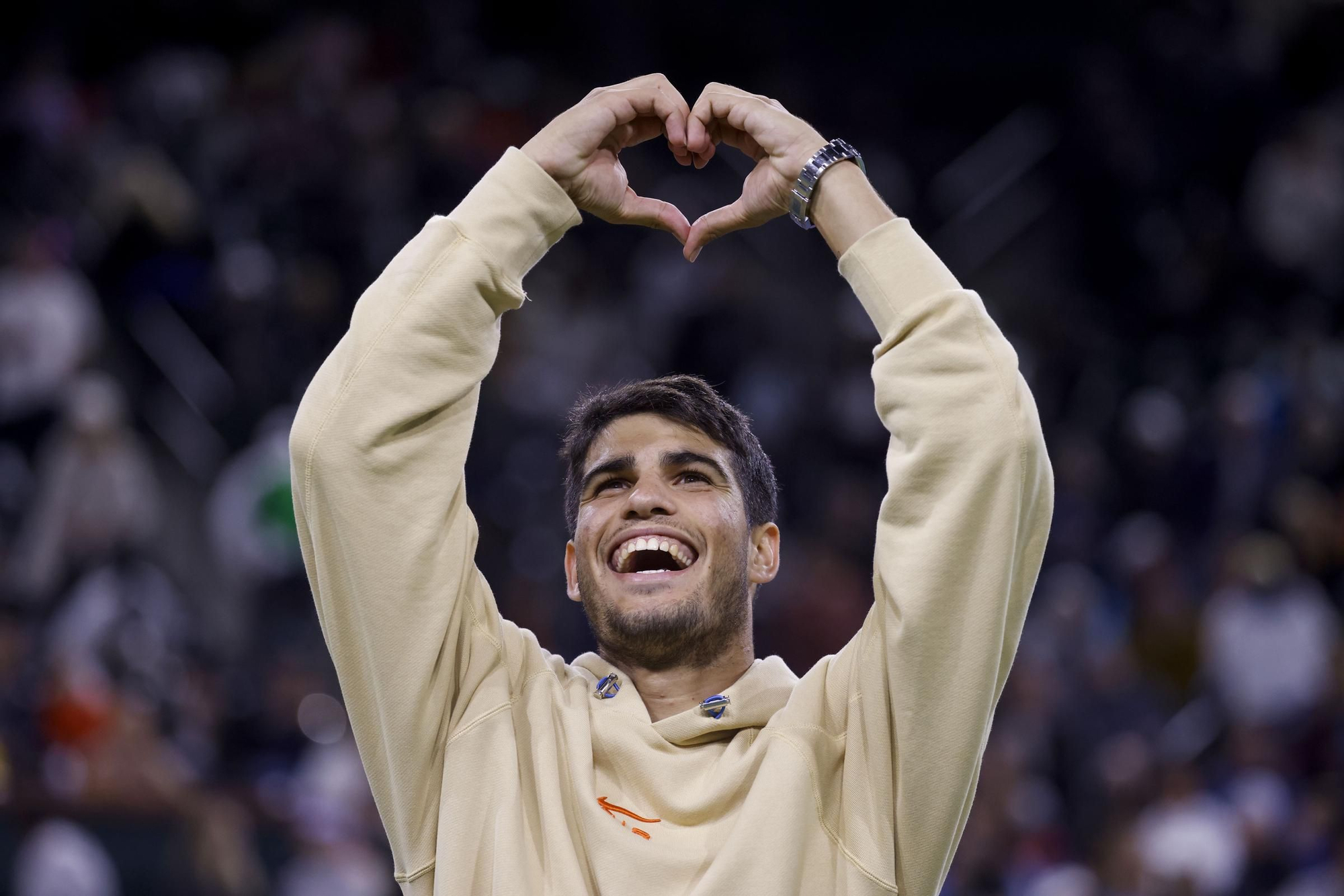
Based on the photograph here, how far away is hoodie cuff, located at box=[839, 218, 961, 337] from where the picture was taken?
223 centimetres

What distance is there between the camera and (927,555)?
2.16 m

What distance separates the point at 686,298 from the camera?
7.75 metres

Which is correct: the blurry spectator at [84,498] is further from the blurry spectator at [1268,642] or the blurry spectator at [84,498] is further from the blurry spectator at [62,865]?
the blurry spectator at [1268,642]

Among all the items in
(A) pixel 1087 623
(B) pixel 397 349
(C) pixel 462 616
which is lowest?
(A) pixel 1087 623

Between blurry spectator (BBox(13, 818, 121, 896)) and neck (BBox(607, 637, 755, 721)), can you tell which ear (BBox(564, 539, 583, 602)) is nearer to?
neck (BBox(607, 637, 755, 721))

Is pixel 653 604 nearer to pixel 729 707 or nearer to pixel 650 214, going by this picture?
pixel 729 707

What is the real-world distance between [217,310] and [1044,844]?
390cm

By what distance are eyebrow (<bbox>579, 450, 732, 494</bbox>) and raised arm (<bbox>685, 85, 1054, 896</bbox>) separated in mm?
375

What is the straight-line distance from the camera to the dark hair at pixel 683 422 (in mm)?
2627

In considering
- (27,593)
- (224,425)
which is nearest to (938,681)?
(27,593)

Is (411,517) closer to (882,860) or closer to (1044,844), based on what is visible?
(882,860)

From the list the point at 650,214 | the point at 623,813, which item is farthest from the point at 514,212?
Result: the point at 623,813

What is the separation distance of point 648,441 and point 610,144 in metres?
0.48

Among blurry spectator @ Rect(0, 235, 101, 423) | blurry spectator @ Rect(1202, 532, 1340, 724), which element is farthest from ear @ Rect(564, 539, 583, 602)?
blurry spectator @ Rect(1202, 532, 1340, 724)
